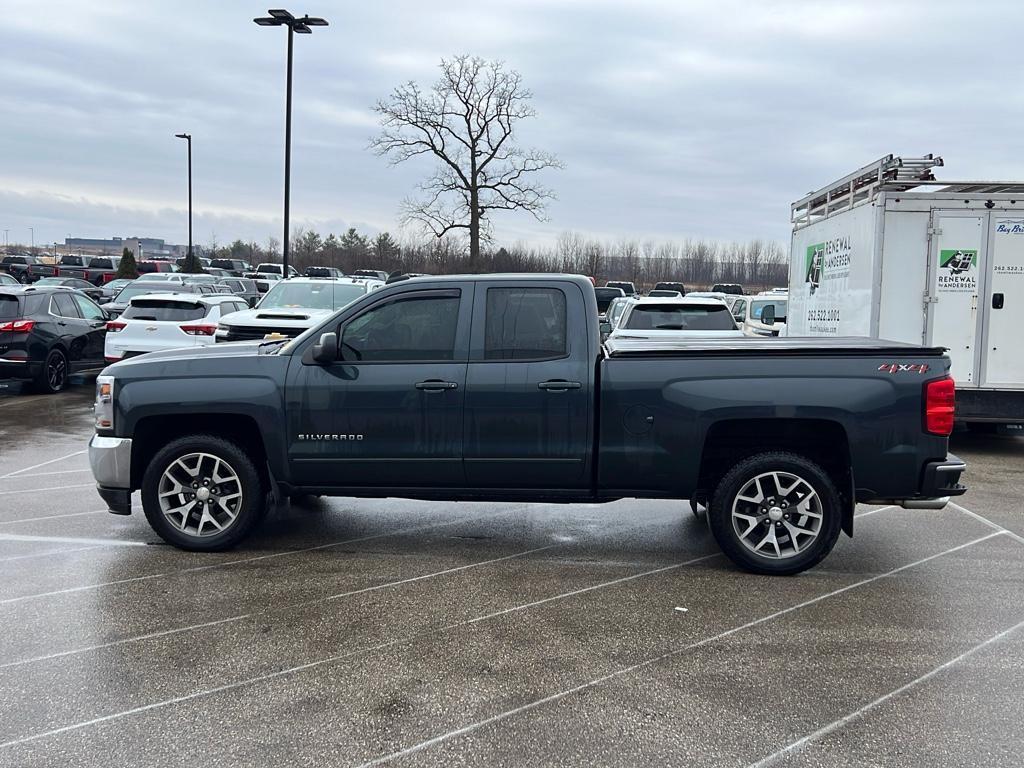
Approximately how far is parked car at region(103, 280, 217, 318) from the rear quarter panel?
14.6m

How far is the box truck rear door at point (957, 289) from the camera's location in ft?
33.9

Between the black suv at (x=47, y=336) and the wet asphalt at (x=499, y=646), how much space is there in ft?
27.6

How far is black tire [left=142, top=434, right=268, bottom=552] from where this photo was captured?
20.2ft

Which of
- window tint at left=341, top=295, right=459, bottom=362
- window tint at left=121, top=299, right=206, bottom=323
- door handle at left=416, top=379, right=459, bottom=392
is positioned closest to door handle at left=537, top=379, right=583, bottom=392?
door handle at left=416, top=379, right=459, bottom=392

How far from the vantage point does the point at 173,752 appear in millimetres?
3535

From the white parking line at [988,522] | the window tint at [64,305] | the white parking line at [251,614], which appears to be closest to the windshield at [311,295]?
the window tint at [64,305]

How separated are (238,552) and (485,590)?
190 cm

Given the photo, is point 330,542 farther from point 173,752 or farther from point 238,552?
point 173,752

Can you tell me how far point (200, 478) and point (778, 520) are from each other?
12.6ft

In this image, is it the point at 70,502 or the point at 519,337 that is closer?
the point at 519,337

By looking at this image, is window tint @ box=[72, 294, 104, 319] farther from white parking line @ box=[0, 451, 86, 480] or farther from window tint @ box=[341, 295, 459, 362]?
window tint @ box=[341, 295, 459, 362]

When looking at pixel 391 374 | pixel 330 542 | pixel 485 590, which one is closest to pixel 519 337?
pixel 391 374

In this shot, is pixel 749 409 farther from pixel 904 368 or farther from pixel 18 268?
pixel 18 268

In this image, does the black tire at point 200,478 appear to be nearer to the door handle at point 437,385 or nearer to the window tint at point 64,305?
the door handle at point 437,385
